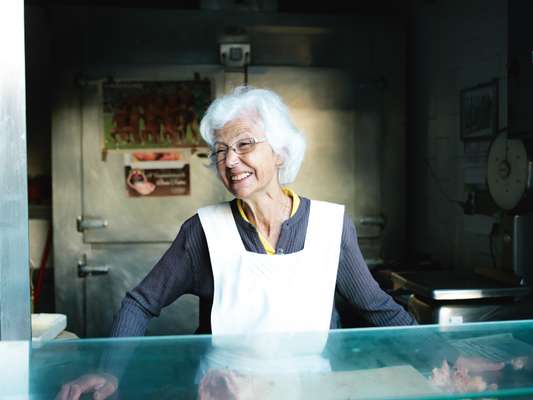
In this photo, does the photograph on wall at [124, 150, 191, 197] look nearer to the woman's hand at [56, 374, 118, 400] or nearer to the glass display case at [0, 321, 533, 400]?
the glass display case at [0, 321, 533, 400]

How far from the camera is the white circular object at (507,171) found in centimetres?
287

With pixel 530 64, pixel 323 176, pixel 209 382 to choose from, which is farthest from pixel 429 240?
pixel 209 382

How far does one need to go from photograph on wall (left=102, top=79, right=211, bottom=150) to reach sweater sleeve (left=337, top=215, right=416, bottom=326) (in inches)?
88.7

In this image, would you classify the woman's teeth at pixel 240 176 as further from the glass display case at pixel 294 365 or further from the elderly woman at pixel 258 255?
the glass display case at pixel 294 365

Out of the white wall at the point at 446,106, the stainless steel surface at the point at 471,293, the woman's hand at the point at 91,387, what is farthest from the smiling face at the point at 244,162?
the white wall at the point at 446,106

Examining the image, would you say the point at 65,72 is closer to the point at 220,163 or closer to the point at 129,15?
the point at 129,15

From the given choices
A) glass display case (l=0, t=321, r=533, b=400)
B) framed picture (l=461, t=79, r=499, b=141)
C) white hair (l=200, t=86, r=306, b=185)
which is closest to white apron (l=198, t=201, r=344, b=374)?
white hair (l=200, t=86, r=306, b=185)

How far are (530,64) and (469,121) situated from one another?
918 mm

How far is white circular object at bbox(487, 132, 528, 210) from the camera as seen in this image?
2.87 meters

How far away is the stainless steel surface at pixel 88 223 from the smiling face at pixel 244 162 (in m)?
2.27

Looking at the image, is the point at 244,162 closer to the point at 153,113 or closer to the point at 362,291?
the point at 362,291

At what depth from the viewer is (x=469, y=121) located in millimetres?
3613

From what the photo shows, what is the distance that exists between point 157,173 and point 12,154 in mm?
2639

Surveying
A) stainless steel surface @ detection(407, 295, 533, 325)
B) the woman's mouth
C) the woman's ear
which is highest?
the woman's ear
